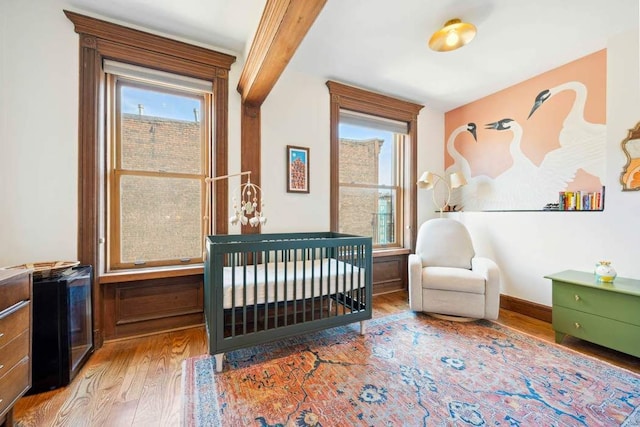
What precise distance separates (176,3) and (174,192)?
1422 millimetres

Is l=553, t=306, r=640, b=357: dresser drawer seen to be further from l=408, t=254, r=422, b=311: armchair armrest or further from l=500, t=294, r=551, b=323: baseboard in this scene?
l=408, t=254, r=422, b=311: armchair armrest

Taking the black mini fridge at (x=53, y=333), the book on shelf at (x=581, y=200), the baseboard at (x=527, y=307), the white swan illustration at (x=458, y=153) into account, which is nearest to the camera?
the black mini fridge at (x=53, y=333)

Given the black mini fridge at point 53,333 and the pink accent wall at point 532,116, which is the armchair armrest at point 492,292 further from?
the black mini fridge at point 53,333

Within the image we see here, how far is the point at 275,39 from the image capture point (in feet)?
5.03

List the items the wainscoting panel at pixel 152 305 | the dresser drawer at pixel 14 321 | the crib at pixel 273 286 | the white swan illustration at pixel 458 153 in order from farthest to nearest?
the white swan illustration at pixel 458 153 < the wainscoting panel at pixel 152 305 < the crib at pixel 273 286 < the dresser drawer at pixel 14 321

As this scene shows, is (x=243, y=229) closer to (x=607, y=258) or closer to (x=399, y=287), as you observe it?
(x=399, y=287)

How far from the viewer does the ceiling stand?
1.84 meters

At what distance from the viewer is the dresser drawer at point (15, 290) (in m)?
1.11

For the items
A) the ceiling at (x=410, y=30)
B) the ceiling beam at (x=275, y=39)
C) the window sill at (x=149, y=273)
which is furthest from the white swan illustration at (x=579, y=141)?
the window sill at (x=149, y=273)

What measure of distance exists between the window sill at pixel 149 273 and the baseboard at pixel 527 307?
3208 mm

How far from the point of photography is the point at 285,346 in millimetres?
2010

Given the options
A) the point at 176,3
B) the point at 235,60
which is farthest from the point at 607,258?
the point at 176,3

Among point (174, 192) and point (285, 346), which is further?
point (174, 192)

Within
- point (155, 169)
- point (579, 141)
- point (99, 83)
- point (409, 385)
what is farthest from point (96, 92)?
point (579, 141)
